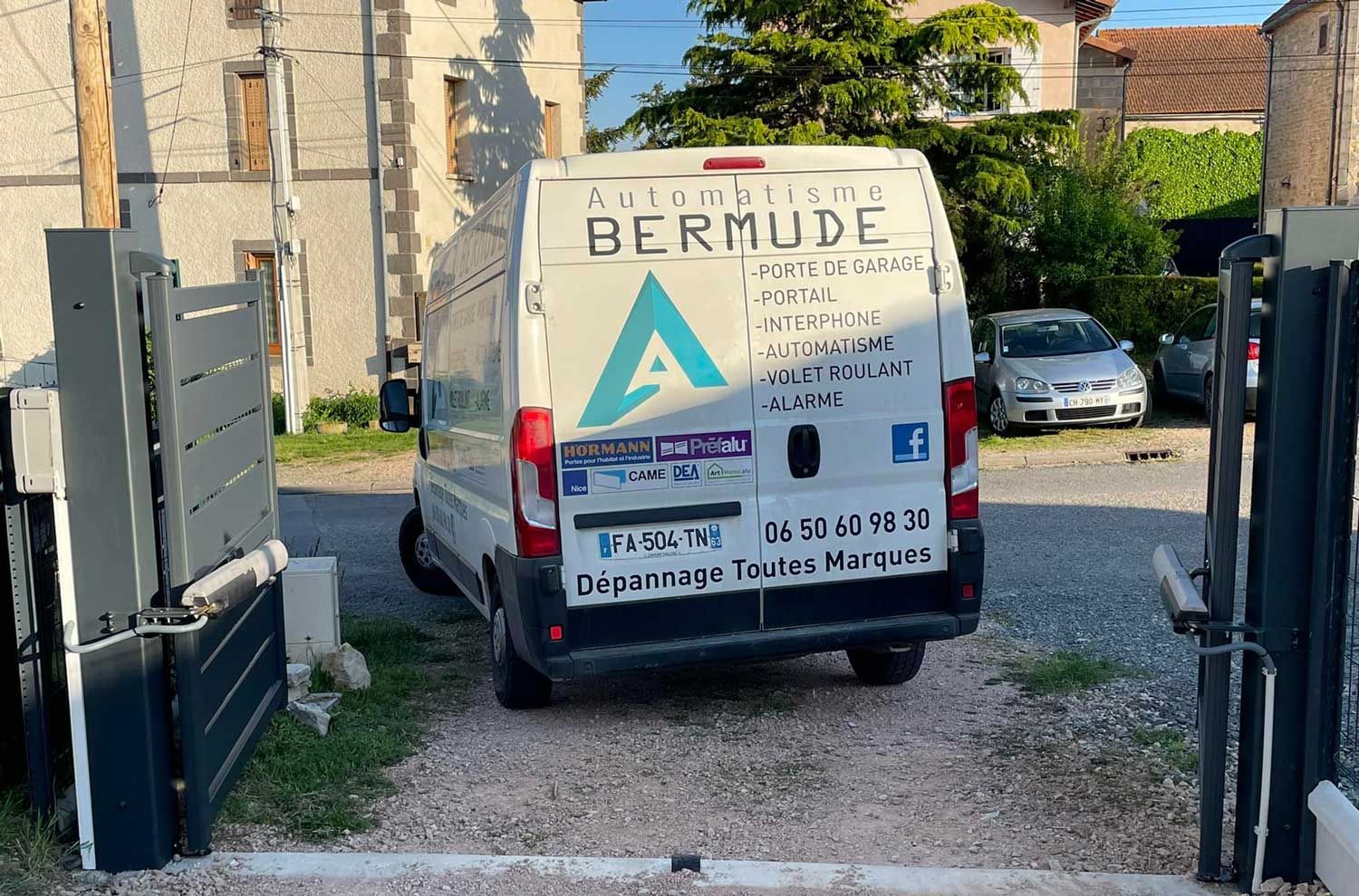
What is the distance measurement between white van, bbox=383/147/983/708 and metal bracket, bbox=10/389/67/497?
1.77 m

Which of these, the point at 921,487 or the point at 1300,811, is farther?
the point at 921,487

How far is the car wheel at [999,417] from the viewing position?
15.8 m

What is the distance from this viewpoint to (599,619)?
17.2 feet

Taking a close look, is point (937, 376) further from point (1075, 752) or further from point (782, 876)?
point (782, 876)

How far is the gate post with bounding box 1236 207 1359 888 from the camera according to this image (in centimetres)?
354

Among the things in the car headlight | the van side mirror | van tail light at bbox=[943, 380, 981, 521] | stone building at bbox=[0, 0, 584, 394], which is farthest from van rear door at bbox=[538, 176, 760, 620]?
stone building at bbox=[0, 0, 584, 394]

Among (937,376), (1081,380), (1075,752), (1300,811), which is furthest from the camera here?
(1081,380)

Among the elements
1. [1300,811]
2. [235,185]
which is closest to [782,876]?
[1300,811]

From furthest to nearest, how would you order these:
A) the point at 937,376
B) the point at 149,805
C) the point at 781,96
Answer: the point at 781,96 < the point at 937,376 < the point at 149,805

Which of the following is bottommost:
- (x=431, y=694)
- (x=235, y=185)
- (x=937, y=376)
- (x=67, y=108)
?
(x=431, y=694)

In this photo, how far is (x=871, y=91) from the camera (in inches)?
811

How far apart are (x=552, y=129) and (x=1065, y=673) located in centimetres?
2232

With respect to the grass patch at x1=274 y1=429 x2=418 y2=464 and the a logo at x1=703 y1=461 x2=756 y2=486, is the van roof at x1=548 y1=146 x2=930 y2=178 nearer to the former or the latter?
the a logo at x1=703 y1=461 x2=756 y2=486

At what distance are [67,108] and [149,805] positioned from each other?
846 inches
